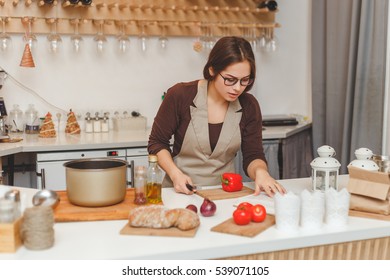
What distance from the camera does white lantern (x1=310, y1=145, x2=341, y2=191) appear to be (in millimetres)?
2201

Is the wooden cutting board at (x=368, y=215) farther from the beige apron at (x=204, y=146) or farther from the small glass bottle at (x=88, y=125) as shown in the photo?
the small glass bottle at (x=88, y=125)

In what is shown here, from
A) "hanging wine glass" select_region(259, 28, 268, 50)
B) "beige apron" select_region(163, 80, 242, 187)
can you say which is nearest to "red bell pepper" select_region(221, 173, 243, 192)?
"beige apron" select_region(163, 80, 242, 187)

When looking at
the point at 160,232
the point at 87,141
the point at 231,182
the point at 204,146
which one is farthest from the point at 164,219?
the point at 87,141

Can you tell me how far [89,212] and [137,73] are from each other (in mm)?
2750

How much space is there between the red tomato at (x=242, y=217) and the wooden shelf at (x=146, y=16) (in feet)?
9.32

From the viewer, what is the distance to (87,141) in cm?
380

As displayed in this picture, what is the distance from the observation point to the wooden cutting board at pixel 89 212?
6.19 ft

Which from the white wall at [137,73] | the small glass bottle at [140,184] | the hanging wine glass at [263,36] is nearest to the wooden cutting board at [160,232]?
the small glass bottle at [140,184]

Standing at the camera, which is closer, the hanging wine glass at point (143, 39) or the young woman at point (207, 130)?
the young woman at point (207, 130)

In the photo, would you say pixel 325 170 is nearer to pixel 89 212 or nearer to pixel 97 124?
pixel 89 212

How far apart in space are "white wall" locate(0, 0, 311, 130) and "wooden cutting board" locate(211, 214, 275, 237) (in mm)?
2829

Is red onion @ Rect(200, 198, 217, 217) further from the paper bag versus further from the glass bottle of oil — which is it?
the paper bag

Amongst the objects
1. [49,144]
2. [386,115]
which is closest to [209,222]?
[49,144]

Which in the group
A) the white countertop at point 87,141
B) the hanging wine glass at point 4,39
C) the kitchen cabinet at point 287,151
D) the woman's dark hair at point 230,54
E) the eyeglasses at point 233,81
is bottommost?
the kitchen cabinet at point 287,151
